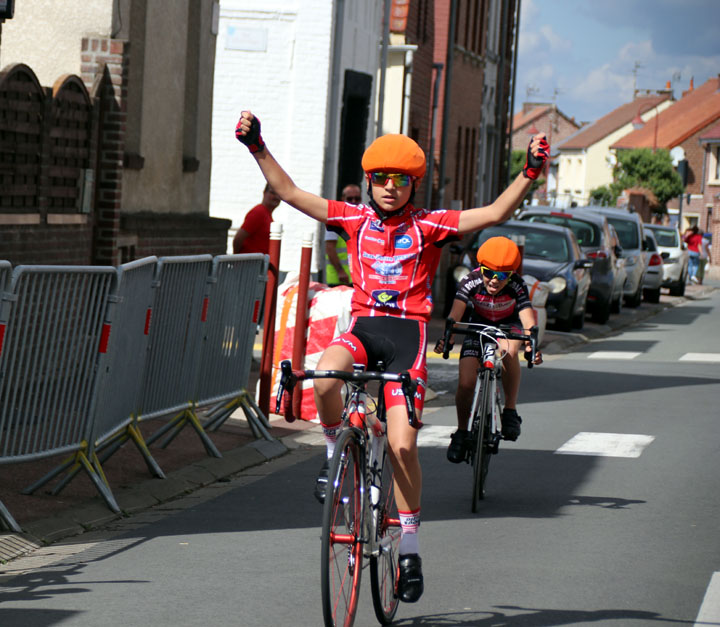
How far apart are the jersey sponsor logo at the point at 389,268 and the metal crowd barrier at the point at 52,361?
7.08 feet

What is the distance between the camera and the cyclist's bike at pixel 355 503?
17.0 feet

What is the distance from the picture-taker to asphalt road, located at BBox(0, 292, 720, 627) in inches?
243

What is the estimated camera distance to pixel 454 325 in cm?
894

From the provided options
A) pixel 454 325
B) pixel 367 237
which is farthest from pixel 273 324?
pixel 367 237

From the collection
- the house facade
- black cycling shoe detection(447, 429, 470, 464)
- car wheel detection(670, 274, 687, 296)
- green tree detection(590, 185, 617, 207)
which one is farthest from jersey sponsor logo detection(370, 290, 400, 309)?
the house facade

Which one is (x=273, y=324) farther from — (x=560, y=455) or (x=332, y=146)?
(x=332, y=146)

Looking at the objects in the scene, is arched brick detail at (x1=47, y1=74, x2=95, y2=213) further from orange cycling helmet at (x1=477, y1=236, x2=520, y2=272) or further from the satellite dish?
the satellite dish

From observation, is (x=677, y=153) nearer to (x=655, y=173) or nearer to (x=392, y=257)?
(x=655, y=173)

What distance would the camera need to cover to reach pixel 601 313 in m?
27.7

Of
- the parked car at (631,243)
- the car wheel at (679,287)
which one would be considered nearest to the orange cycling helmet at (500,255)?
the parked car at (631,243)

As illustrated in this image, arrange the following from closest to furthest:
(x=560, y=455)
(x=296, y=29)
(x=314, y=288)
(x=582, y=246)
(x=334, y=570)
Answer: (x=334, y=570)
(x=560, y=455)
(x=314, y=288)
(x=296, y=29)
(x=582, y=246)

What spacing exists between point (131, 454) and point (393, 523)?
435 cm

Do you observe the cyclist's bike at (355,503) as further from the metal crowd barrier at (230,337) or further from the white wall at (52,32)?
the white wall at (52,32)

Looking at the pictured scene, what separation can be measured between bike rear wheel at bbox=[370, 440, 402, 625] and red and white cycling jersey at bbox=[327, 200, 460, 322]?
62 centimetres
